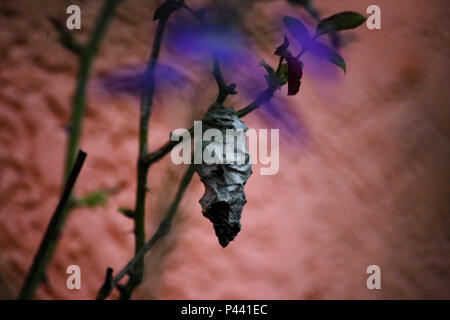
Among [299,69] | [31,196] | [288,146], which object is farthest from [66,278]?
[299,69]

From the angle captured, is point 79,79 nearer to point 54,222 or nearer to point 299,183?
point 54,222

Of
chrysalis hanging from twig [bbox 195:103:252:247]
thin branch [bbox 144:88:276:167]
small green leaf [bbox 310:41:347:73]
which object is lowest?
chrysalis hanging from twig [bbox 195:103:252:247]

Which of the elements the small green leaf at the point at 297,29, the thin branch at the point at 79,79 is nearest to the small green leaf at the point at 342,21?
the small green leaf at the point at 297,29

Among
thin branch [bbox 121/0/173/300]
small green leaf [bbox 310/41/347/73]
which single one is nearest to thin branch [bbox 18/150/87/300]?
thin branch [bbox 121/0/173/300]

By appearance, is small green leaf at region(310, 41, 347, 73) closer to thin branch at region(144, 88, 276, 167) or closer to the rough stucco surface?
thin branch at region(144, 88, 276, 167)

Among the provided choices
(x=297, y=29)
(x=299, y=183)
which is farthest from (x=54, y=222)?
(x=299, y=183)

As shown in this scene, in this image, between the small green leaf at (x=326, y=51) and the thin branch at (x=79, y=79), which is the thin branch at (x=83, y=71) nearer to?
the thin branch at (x=79, y=79)

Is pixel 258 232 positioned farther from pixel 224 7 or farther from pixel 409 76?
pixel 224 7
